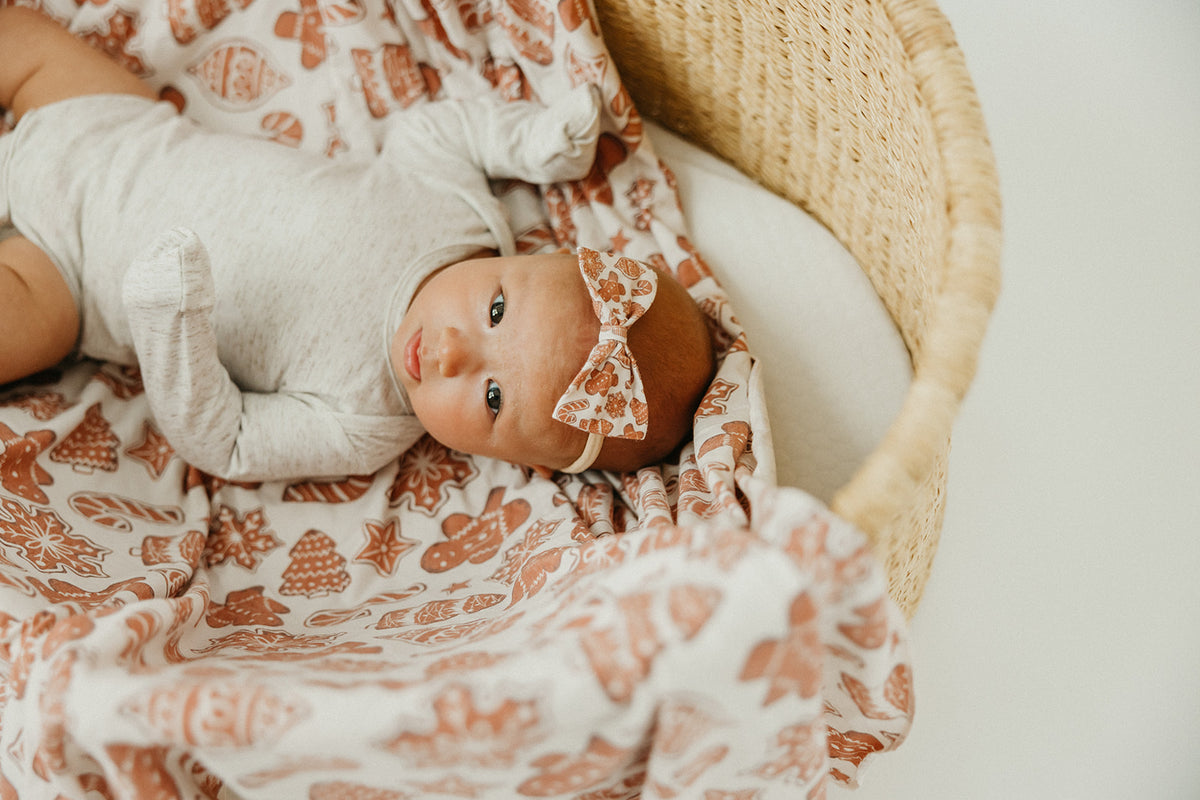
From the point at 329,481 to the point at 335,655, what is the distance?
1.44 ft

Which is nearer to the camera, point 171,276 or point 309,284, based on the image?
point 171,276

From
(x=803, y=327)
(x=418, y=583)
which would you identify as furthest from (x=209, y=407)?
(x=803, y=327)

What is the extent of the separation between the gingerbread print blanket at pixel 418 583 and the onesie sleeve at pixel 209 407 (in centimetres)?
7

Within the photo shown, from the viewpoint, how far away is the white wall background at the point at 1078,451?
1029 millimetres

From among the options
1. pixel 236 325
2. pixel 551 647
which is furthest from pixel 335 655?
pixel 236 325

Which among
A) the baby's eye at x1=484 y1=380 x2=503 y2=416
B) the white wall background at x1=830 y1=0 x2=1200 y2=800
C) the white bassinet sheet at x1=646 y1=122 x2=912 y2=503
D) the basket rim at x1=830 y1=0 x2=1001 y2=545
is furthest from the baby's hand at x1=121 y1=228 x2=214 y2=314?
the white wall background at x1=830 y1=0 x2=1200 y2=800

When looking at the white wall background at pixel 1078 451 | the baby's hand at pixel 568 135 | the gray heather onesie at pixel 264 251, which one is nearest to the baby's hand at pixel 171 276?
the gray heather onesie at pixel 264 251

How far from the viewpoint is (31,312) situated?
103 cm

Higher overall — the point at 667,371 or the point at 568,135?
the point at 568,135

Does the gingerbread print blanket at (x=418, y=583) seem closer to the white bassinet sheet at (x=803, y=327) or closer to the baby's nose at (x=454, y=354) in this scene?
the white bassinet sheet at (x=803, y=327)

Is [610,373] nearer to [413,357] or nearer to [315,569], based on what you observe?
[413,357]

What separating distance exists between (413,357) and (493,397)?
0.12 meters

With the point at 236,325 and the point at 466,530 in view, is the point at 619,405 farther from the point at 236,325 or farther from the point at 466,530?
the point at 236,325

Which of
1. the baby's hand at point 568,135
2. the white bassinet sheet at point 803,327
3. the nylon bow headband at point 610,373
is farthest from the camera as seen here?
the baby's hand at point 568,135
